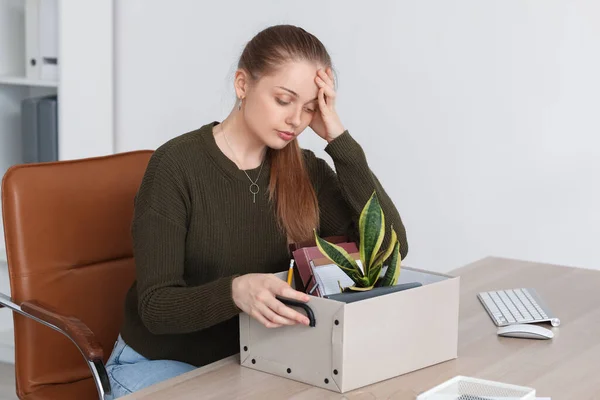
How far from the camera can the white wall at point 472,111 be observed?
2.88 metres

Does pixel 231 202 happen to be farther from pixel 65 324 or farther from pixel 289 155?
pixel 65 324

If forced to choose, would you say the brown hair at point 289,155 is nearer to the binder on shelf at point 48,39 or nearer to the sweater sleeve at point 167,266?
the sweater sleeve at point 167,266

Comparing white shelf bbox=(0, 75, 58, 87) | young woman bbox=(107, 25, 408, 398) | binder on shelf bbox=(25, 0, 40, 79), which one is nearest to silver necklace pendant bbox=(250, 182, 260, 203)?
young woman bbox=(107, 25, 408, 398)

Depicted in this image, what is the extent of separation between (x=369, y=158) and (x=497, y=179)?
47cm

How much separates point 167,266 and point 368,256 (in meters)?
0.38

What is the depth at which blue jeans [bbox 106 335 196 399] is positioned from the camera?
1735 millimetres

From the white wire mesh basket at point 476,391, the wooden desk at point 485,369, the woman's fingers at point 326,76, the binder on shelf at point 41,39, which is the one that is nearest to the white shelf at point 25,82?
the binder on shelf at point 41,39

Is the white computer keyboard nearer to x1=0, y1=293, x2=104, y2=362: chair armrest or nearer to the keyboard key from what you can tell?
the keyboard key

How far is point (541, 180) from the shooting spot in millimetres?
2955

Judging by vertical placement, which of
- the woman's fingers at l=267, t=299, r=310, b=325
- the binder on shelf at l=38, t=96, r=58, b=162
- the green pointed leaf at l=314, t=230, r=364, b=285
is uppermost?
the binder on shelf at l=38, t=96, r=58, b=162

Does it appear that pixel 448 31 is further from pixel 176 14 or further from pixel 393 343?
pixel 393 343

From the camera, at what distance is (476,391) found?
140 cm

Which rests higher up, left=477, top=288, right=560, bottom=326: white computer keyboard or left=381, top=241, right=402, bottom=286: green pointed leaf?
left=381, top=241, right=402, bottom=286: green pointed leaf

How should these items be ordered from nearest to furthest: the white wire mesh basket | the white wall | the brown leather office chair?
1. the white wire mesh basket
2. the brown leather office chair
3. the white wall
